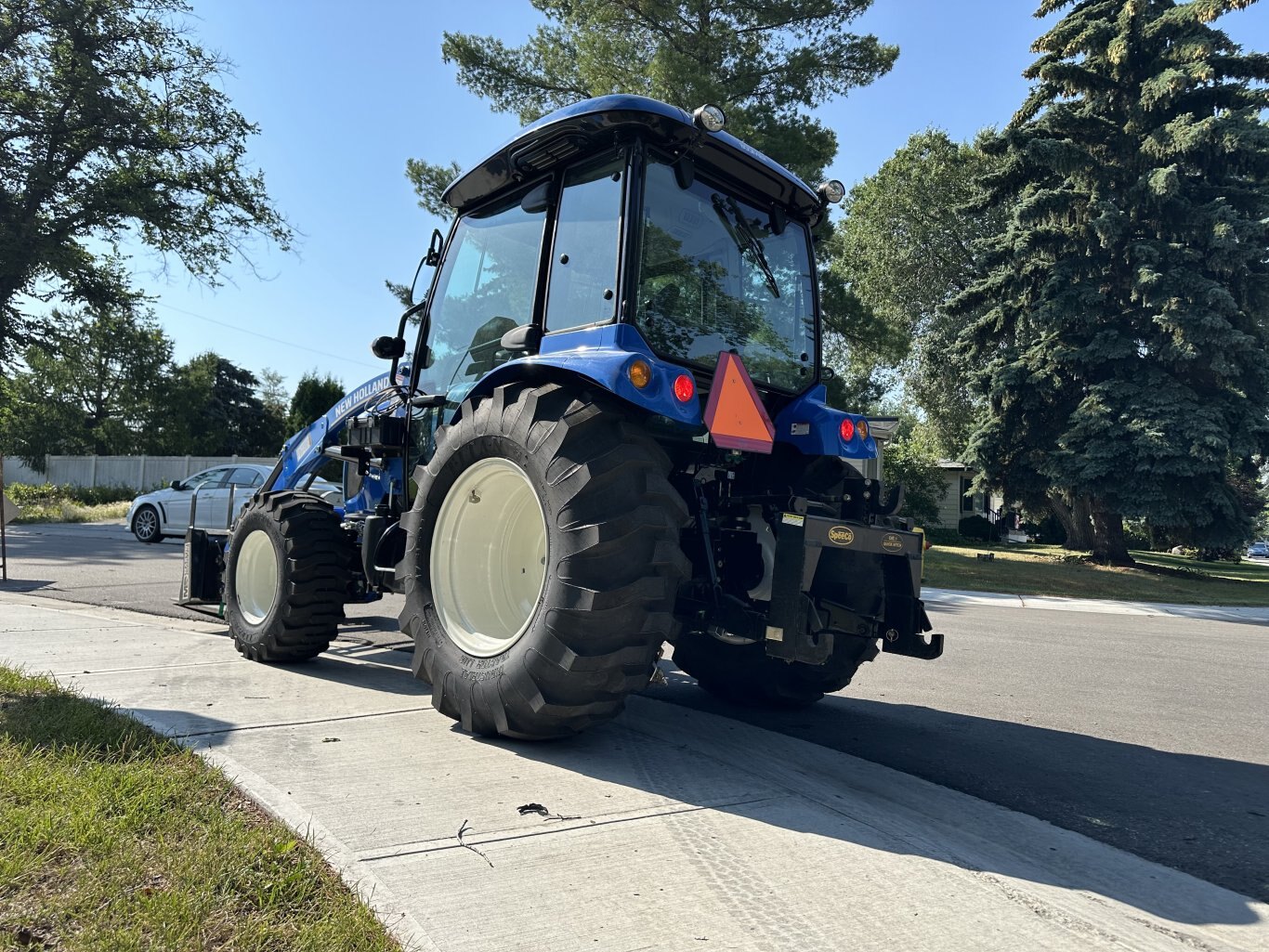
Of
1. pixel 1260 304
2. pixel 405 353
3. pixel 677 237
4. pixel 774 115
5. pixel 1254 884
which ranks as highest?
pixel 774 115

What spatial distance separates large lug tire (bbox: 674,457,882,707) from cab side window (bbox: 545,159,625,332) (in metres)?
1.46

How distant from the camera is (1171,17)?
62.8 ft

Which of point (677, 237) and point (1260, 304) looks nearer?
point (677, 237)

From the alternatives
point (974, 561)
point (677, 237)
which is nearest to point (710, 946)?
point (677, 237)

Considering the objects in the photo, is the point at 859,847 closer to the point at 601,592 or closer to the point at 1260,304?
the point at 601,592

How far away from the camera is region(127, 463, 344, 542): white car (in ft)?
52.7

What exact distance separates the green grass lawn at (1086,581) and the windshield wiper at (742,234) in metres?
12.6

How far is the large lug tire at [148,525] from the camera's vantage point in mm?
17469

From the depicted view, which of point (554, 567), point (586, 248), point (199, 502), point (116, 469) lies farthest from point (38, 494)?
point (554, 567)

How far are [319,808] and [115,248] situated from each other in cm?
2901

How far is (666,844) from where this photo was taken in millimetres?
2850

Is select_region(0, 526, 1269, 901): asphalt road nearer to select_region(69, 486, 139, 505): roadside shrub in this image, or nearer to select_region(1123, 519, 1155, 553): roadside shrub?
select_region(69, 486, 139, 505): roadside shrub

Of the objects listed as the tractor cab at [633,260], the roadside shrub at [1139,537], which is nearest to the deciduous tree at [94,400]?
the tractor cab at [633,260]

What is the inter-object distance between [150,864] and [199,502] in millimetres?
15562
